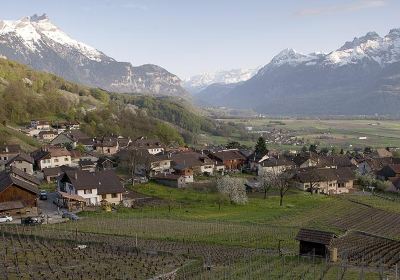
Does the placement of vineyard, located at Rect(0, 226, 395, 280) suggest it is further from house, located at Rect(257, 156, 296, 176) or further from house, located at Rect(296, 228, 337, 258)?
house, located at Rect(257, 156, 296, 176)

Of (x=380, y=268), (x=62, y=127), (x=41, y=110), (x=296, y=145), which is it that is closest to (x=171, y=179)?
(x=380, y=268)

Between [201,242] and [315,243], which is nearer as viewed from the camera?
[315,243]

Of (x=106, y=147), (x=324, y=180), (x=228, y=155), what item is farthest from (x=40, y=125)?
(x=324, y=180)

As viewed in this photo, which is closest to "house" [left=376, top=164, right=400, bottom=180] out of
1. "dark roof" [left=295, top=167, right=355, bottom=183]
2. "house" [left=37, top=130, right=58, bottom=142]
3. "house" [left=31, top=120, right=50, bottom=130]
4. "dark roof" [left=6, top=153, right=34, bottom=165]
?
"dark roof" [left=295, top=167, right=355, bottom=183]

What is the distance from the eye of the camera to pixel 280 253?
3228 cm

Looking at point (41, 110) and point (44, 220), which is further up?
point (41, 110)

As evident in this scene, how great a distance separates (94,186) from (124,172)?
67.1ft

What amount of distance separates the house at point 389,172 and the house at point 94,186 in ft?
166

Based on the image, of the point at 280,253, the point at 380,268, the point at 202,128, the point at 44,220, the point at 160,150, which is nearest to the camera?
the point at 380,268

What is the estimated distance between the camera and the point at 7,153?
252 feet

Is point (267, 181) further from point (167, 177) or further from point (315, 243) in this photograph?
point (315, 243)

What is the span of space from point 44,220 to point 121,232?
28.8 ft

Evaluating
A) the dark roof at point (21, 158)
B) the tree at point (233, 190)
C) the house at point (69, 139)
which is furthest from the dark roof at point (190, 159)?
A: the house at point (69, 139)

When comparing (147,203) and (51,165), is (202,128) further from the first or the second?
(147,203)
